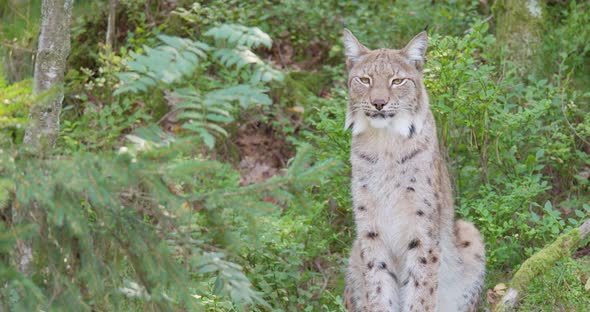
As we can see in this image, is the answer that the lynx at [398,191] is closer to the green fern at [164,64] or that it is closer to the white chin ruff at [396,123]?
the white chin ruff at [396,123]

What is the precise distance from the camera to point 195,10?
814 cm

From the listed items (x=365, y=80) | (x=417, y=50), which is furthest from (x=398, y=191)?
(x=417, y=50)

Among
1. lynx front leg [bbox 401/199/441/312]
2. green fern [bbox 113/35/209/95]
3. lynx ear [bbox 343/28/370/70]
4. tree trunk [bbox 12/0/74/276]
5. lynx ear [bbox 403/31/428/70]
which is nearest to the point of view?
green fern [bbox 113/35/209/95]

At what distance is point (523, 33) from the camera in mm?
7715

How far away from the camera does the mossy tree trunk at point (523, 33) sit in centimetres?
766

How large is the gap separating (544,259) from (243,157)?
365 centimetres

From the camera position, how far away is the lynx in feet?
17.8

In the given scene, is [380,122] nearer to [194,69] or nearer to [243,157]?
[194,69]

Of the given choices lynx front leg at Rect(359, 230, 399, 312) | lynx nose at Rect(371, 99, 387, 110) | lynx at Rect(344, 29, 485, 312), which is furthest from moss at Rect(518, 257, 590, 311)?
lynx nose at Rect(371, 99, 387, 110)

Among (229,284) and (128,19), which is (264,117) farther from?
(229,284)

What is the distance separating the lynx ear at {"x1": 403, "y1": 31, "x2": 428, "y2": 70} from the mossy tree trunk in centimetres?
225

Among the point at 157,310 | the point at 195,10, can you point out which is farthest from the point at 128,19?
the point at 157,310

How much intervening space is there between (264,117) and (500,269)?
9.42ft

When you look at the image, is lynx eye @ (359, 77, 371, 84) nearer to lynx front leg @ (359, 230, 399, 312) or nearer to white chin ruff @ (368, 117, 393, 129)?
white chin ruff @ (368, 117, 393, 129)
